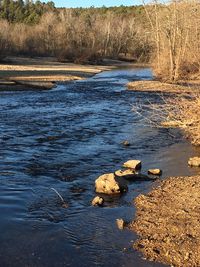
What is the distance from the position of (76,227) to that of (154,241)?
1.63m

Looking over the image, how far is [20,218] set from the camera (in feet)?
32.4

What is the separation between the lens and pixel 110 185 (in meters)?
11.4

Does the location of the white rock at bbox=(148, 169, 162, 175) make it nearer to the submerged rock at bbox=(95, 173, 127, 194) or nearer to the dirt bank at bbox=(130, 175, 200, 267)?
the dirt bank at bbox=(130, 175, 200, 267)

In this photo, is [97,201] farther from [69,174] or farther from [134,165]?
[134,165]

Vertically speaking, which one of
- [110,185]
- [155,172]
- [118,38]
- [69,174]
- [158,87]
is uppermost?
[118,38]

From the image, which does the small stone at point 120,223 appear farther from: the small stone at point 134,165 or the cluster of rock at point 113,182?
the small stone at point 134,165

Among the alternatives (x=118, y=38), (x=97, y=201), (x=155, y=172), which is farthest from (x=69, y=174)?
(x=118, y=38)

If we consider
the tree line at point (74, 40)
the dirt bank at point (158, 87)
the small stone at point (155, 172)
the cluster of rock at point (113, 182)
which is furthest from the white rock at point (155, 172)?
the tree line at point (74, 40)

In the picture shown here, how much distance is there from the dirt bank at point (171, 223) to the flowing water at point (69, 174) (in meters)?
0.29

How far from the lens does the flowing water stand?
8.36m

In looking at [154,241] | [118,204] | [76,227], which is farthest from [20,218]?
[154,241]

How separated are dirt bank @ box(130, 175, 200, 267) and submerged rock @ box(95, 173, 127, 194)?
631mm

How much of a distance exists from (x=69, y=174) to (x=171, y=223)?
455cm

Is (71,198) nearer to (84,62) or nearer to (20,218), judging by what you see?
(20,218)
